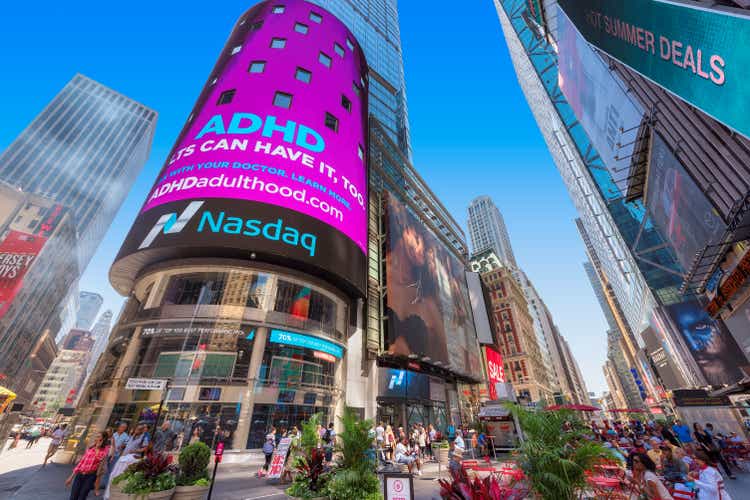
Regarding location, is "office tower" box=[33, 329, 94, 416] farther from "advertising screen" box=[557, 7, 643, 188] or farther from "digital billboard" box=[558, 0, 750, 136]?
"digital billboard" box=[558, 0, 750, 136]

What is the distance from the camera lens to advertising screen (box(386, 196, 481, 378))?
2922 cm

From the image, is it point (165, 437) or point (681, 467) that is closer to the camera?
point (681, 467)

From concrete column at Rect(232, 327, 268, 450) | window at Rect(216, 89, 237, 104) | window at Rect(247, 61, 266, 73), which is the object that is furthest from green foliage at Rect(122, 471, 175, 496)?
window at Rect(247, 61, 266, 73)

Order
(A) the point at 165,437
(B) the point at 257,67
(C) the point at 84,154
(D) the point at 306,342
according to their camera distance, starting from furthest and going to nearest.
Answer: (C) the point at 84,154, (B) the point at 257,67, (D) the point at 306,342, (A) the point at 165,437

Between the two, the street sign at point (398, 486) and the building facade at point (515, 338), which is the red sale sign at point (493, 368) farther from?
the street sign at point (398, 486)

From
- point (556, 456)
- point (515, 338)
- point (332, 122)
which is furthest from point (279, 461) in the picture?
point (515, 338)

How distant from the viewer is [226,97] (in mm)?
26656

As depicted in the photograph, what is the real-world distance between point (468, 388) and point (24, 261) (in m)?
76.7

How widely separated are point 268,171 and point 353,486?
64.7 feet

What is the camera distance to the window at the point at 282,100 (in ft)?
86.5

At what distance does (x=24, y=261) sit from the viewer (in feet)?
178

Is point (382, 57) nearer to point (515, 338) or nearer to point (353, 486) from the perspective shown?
point (515, 338)

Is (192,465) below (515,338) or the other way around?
below

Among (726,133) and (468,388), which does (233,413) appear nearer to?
(726,133)
